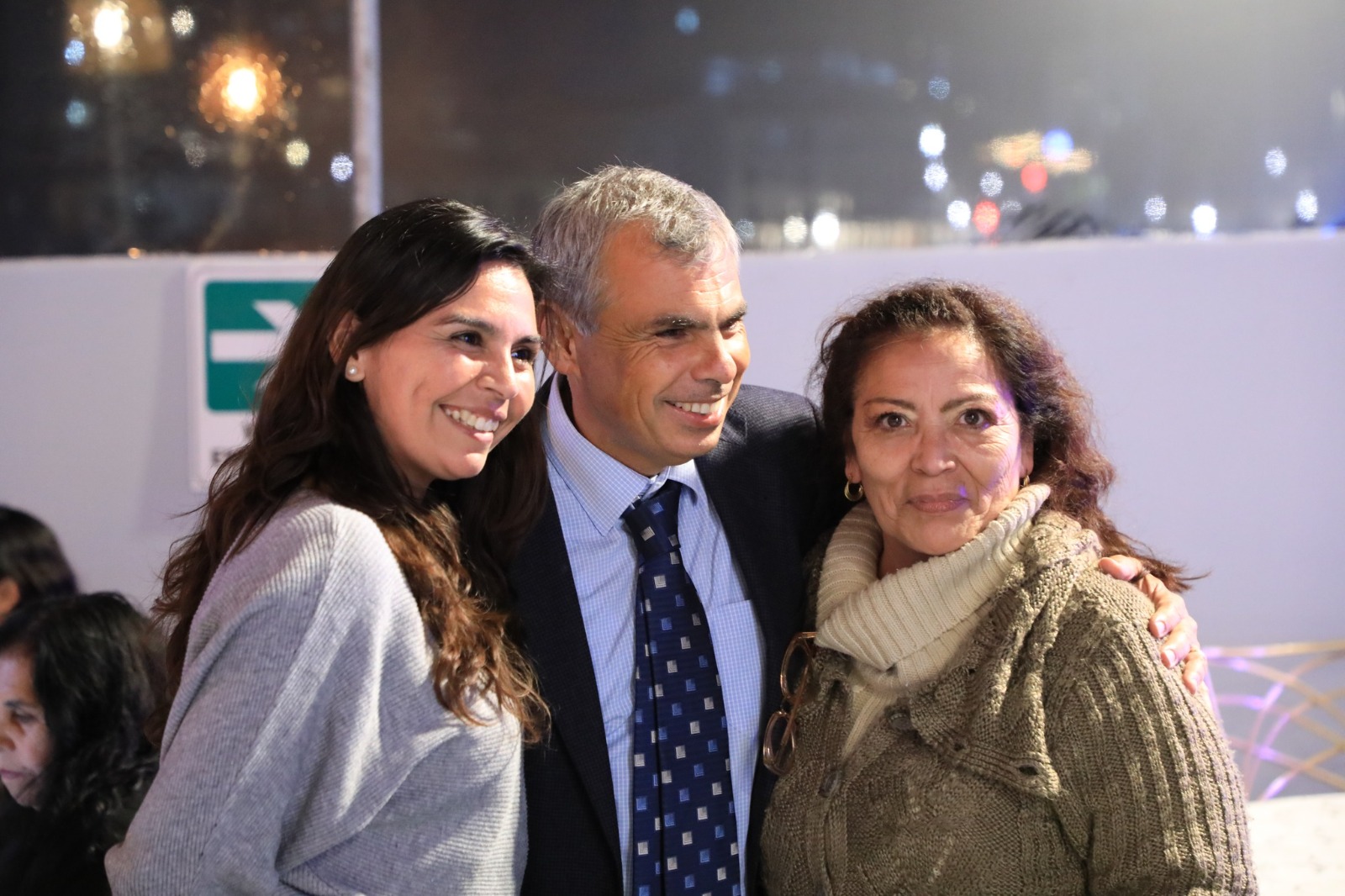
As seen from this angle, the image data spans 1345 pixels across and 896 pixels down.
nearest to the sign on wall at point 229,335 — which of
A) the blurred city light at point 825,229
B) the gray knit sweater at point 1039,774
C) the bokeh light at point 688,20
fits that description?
the bokeh light at point 688,20

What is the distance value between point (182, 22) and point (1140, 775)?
10.1 feet

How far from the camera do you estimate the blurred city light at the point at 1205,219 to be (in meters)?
3.52

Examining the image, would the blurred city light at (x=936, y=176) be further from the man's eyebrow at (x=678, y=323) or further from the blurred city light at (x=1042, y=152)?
the man's eyebrow at (x=678, y=323)

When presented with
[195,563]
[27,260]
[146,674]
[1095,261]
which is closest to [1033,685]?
[195,563]

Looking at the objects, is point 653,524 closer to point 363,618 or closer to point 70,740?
point 363,618

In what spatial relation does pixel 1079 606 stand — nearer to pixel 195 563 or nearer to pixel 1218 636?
pixel 195 563

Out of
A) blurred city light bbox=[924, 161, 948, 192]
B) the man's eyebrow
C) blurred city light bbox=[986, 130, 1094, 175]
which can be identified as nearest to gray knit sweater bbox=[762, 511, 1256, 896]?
the man's eyebrow

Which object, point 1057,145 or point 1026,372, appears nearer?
point 1026,372

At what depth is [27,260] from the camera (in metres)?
3.22

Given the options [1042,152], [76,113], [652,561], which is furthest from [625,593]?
[76,113]

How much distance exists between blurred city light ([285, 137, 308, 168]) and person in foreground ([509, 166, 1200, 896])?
1496 millimetres

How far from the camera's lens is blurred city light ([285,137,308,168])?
3.29m

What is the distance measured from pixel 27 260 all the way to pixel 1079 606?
115 inches

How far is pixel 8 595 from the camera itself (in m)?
2.89
